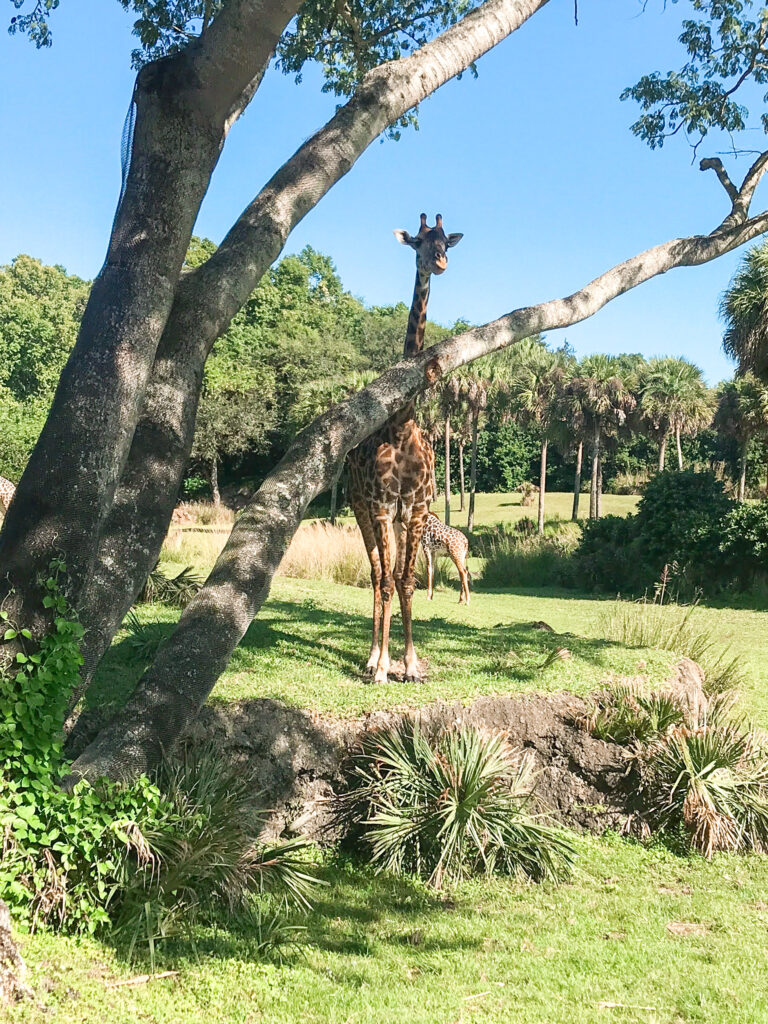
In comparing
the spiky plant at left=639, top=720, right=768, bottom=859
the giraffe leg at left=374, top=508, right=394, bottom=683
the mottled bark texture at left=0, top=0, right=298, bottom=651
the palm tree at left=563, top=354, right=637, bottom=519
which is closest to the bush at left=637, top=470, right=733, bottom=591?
the palm tree at left=563, top=354, right=637, bottom=519

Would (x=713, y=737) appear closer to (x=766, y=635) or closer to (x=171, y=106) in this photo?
(x=171, y=106)

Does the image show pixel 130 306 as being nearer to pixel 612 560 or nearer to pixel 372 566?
pixel 372 566

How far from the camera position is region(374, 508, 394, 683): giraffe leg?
876cm

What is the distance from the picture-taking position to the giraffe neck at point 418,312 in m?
9.18

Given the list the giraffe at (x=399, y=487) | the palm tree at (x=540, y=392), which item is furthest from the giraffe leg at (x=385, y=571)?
the palm tree at (x=540, y=392)

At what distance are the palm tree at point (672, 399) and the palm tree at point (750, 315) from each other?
1996 cm

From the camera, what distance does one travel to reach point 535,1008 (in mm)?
4656

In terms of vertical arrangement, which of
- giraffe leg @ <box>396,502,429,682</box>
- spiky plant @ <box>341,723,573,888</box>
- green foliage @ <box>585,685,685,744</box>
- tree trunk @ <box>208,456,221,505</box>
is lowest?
spiky plant @ <box>341,723,573,888</box>

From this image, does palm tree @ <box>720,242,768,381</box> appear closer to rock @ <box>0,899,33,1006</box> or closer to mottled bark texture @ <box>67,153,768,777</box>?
mottled bark texture @ <box>67,153,768,777</box>

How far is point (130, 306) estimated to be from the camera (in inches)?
191

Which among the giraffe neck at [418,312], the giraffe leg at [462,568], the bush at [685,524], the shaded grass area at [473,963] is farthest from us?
the bush at [685,524]

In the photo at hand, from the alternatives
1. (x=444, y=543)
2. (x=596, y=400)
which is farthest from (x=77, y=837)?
(x=596, y=400)

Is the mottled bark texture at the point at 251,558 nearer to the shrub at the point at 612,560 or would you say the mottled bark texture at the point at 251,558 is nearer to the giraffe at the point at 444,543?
the giraffe at the point at 444,543

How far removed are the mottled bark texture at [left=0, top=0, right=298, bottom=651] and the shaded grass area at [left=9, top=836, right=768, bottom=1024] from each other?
1.99m
